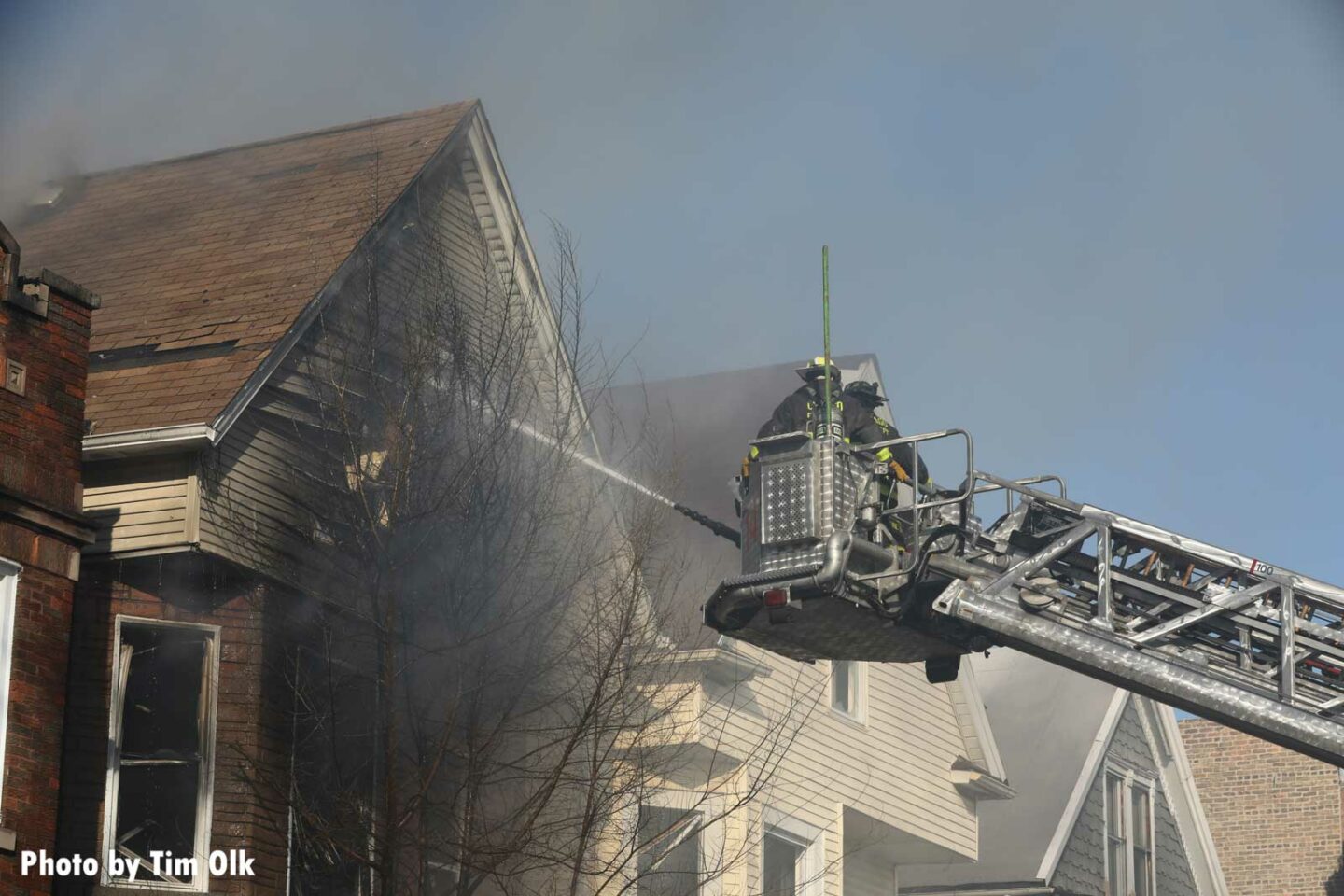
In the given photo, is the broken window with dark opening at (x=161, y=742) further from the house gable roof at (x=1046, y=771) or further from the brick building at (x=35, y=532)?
the house gable roof at (x=1046, y=771)

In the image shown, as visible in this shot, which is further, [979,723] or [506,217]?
[979,723]

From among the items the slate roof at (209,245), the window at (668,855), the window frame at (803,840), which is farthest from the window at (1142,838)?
the slate roof at (209,245)

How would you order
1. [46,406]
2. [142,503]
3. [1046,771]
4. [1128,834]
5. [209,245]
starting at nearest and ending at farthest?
[46,406], [142,503], [209,245], [1046,771], [1128,834]

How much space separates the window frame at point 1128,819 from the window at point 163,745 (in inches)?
475

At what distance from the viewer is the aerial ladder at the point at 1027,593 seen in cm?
997

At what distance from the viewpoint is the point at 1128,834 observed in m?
21.7

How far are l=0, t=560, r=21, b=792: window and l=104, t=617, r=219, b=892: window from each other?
43.8 inches

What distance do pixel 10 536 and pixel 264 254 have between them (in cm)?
384

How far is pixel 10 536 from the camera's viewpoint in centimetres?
1074

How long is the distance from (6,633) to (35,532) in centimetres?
62

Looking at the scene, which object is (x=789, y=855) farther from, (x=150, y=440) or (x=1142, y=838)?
(x=150, y=440)

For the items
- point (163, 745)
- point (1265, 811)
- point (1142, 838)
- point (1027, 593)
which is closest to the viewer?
point (1027, 593)

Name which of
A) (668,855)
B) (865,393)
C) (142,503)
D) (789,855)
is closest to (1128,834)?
(789,855)

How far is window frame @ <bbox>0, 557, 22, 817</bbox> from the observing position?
34.0 feet
